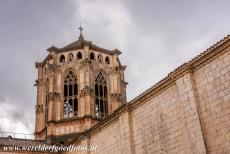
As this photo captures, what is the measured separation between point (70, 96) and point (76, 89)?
0.85 metres

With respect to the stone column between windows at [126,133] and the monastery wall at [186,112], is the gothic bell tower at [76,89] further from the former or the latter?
the monastery wall at [186,112]

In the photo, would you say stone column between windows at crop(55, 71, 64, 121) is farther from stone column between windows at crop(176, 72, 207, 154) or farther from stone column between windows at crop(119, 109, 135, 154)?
stone column between windows at crop(176, 72, 207, 154)

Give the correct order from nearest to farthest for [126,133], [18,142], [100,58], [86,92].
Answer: [126,133] < [18,142] < [86,92] < [100,58]

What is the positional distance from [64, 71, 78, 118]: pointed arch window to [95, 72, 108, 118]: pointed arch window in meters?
1.91

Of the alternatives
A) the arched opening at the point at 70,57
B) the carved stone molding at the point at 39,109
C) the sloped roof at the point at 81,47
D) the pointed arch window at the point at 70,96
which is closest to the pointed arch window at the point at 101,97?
the pointed arch window at the point at 70,96

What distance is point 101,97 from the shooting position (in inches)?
1267

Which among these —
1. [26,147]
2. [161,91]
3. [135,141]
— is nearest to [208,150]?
[161,91]

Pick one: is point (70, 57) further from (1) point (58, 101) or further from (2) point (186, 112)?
(2) point (186, 112)

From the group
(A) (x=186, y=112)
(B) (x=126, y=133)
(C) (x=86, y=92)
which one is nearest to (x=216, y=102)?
(A) (x=186, y=112)

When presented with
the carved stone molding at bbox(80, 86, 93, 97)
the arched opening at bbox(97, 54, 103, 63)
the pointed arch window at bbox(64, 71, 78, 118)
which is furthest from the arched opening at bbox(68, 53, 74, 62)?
the carved stone molding at bbox(80, 86, 93, 97)

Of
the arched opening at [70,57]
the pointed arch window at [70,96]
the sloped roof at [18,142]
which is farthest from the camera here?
the arched opening at [70,57]

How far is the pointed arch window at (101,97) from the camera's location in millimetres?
31555

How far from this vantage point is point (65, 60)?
33.3 metres

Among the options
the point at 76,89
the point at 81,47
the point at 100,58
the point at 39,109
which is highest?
the point at 81,47
